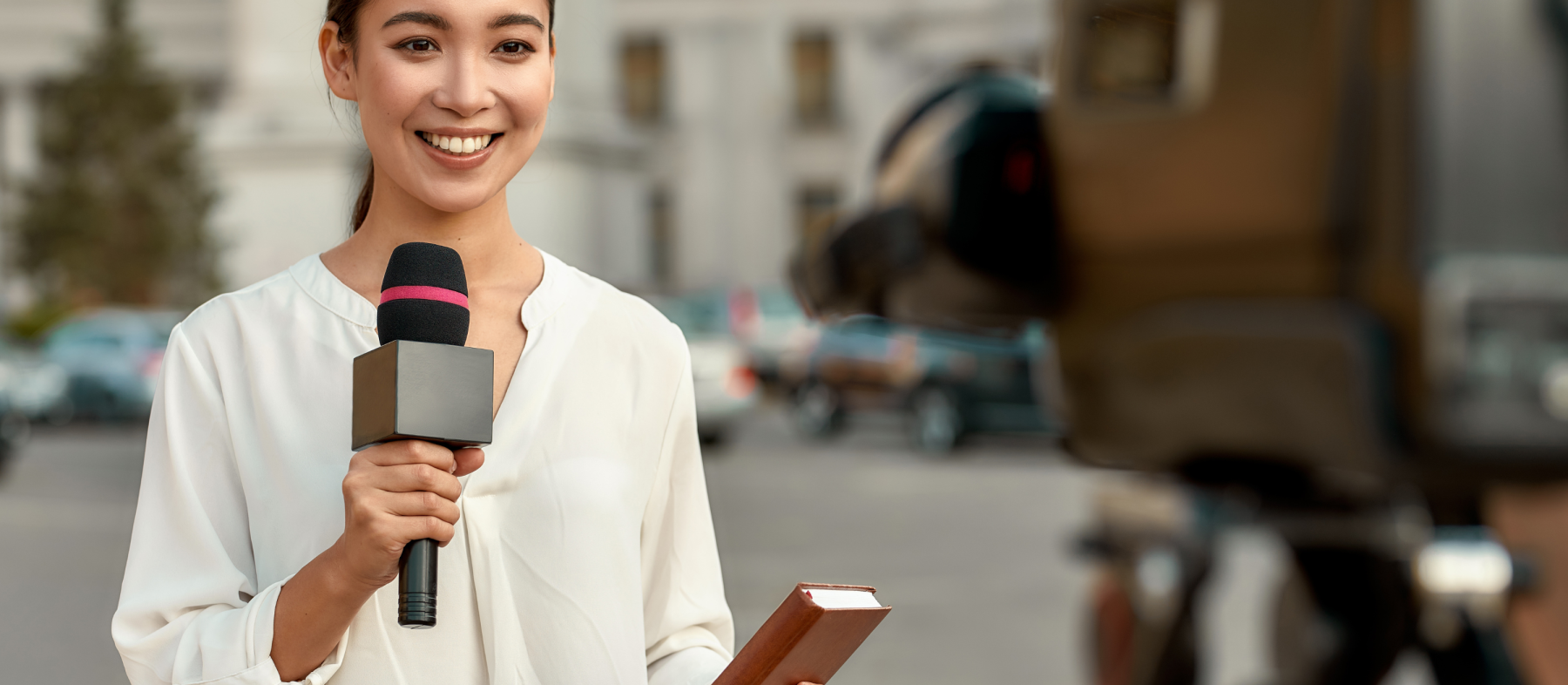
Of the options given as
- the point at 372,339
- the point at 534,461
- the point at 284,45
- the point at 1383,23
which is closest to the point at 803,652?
the point at 534,461

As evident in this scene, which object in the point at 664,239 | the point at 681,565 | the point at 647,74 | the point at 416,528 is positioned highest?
the point at 416,528

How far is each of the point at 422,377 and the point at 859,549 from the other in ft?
29.1

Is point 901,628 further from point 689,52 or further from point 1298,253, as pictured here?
point 689,52

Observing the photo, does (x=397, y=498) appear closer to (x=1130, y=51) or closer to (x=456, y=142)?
(x=456, y=142)

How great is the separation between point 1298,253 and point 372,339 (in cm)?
150

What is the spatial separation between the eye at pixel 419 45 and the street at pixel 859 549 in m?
0.49

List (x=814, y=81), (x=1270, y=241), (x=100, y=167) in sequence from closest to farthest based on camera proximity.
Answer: (x=1270, y=241), (x=100, y=167), (x=814, y=81)

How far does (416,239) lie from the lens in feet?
4.10

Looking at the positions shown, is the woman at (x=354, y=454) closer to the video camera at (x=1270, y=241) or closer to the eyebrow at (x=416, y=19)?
the eyebrow at (x=416, y=19)

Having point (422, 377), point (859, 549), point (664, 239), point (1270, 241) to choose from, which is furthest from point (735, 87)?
point (422, 377)

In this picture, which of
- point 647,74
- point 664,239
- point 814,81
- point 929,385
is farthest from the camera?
point 664,239

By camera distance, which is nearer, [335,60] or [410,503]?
[410,503]

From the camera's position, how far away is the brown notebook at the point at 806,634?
3.61 feet

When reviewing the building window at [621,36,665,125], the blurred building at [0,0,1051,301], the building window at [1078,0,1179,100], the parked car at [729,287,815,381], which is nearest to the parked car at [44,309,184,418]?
the parked car at [729,287,815,381]
